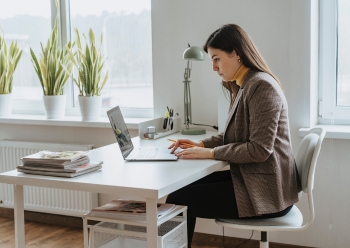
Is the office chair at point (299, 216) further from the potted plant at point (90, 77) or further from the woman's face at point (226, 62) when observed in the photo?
the potted plant at point (90, 77)

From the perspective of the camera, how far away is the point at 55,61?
3.95 metres

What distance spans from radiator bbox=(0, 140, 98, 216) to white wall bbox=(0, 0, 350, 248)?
0.76 m

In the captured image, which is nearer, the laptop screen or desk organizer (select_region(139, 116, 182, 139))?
the laptop screen

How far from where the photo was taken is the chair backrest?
2.53 meters

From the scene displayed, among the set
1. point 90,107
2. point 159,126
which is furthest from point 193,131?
point 90,107

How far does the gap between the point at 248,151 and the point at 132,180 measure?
555 millimetres

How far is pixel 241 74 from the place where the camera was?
2703mm

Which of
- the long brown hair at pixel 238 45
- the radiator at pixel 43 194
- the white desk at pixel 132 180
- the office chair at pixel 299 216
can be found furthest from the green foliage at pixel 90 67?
the office chair at pixel 299 216

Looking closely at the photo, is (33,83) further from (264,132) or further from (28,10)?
(264,132)

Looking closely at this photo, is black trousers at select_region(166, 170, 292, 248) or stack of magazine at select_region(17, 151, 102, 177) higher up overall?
stack of magazine at select_region(17, 151, 102, 177)

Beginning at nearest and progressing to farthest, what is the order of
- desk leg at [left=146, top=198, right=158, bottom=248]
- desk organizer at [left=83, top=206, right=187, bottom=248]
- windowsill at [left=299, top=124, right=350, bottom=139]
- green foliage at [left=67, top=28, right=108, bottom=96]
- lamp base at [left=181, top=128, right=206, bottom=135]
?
1. desk leg at [left=146, top=198, right=158, bottom=248]
2. desk organizer at [left=83, top=206, right=187, bottom=248]
3. windowsill at [left=299, top=124, right=350, bottom=139]
4. lamp base at [left=181, top=128, right=206, bottom=135]
5. green foliage at [left=67, top=28, right=108, bottom=96]

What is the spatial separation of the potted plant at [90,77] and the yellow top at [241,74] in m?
1.38

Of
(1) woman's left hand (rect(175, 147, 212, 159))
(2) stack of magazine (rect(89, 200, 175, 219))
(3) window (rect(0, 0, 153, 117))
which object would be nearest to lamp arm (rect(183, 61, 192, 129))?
(3) window (rect(0, 0, 153, 117))

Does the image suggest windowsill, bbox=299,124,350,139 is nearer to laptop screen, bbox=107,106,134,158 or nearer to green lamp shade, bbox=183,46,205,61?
green lamp shade, bbox=183,46,205,61
